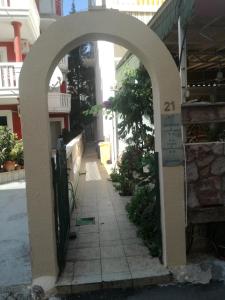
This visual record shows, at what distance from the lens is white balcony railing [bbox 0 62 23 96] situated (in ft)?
44.3

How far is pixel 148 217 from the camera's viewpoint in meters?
5.36

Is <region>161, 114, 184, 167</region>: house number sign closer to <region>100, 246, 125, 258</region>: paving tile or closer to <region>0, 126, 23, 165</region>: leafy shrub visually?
<region>100, 246, 125, 258</region>: paving tile

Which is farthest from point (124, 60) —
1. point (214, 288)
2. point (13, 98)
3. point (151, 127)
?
point (214, 288)

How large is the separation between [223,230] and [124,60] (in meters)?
6.41

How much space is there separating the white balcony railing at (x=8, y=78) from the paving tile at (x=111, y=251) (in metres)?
9.87

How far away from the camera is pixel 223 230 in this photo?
4883 mm

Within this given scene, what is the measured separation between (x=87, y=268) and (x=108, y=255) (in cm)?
46

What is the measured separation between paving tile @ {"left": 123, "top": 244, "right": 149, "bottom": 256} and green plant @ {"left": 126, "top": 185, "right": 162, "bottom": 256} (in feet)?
0.30

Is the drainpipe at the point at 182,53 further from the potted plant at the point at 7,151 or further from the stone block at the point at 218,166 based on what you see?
the potted plant at the point at 7,151

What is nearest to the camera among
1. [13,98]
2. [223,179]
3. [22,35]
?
[223,179]

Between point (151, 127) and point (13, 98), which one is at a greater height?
point (13, 98)

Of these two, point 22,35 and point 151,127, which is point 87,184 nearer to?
point 151,127

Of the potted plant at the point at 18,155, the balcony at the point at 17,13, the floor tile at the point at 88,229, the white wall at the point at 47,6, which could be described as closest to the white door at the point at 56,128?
the white wall at the point at 47,6

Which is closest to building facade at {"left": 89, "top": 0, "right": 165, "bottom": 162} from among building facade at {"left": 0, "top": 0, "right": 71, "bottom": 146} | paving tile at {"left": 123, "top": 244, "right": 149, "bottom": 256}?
building facade at {"left": 0, "top": 0, "right": 71, "bottom": 146}
